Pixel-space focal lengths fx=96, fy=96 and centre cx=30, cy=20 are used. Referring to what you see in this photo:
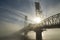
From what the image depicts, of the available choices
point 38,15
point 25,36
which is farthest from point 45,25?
point 25,36

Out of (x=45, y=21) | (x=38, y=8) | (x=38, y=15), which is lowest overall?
(x=45, y=21)

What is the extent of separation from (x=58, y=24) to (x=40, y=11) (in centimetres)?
2808

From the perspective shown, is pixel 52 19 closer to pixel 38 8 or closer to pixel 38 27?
pixel 38 27

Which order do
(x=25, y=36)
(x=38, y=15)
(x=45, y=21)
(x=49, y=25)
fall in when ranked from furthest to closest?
(x=25, y=36), (x=38, y=15), (x=45, y=21), (x=49, y=25)

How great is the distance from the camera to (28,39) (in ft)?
307

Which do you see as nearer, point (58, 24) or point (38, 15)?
point (58, 24)

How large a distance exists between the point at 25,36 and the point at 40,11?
33.1 m

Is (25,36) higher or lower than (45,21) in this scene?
lower

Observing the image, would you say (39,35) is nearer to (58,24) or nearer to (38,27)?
(38,27)

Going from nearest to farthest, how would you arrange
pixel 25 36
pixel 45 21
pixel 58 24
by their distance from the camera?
pixel 58 24
pixel 45 21
pixel 25 36

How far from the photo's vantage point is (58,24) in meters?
41.1

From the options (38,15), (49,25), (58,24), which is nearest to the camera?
(58,24)

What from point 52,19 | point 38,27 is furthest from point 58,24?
point 38,27

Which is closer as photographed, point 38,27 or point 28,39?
point 38,27
